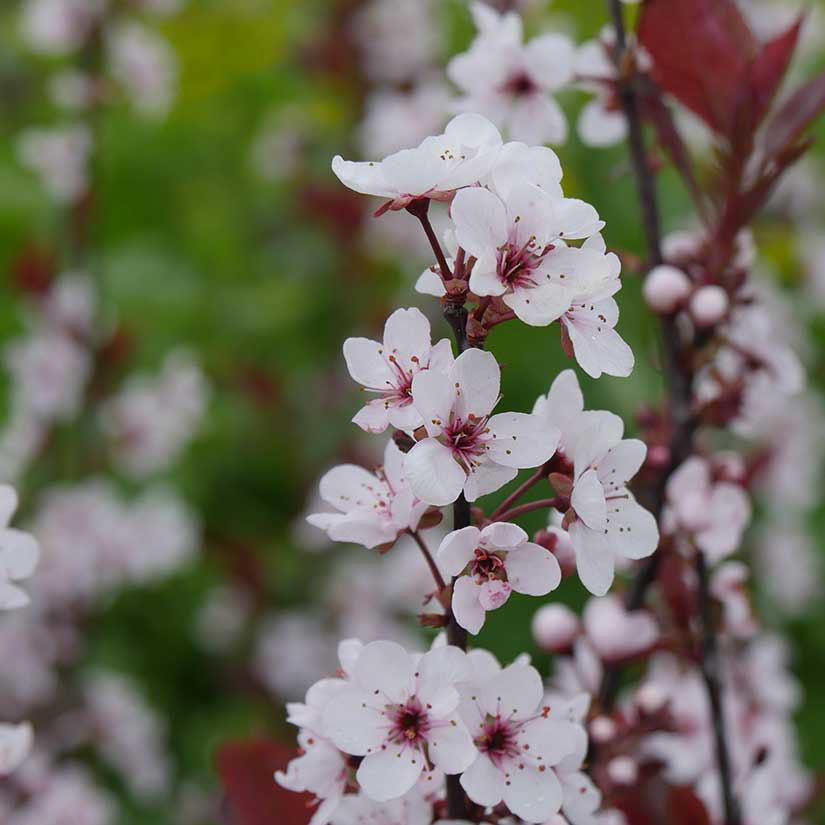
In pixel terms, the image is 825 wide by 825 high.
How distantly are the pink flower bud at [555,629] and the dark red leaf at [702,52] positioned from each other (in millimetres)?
381

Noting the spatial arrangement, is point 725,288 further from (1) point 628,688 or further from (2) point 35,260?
(2) point 35,260

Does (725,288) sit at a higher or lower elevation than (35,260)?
higher

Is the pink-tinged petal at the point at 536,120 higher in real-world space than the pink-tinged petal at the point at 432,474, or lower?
higher

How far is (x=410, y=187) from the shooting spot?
0.57 m

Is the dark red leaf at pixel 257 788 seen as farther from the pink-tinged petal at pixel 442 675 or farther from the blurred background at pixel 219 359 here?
the blurred background at pixel 219 359

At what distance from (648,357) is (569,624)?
0.70ft

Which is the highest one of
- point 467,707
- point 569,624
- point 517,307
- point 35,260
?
point 517,307

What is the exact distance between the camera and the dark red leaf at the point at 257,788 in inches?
27.6

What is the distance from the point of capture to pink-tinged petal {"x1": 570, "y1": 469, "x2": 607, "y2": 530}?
556 mm

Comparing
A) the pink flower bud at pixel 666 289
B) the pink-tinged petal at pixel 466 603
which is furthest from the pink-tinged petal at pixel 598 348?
the pink flower bud at pixel 666 289

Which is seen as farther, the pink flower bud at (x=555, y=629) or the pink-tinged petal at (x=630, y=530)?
the pink flower bud at (x=555, y=629)

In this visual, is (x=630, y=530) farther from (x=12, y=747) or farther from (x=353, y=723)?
(x=12, y=747)

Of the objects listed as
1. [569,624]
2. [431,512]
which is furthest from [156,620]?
[431,512]

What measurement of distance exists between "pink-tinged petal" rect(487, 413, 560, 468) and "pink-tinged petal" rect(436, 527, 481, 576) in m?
0.04
